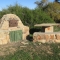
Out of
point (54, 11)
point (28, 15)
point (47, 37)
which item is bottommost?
point (47, 37)

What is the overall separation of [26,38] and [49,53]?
4251mm

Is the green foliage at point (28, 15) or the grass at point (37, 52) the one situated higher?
the green foliage at point (28, 15)

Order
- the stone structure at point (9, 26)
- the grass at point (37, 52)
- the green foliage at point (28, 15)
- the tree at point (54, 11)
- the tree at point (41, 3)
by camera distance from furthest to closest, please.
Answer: the tree at point (41, 3), the tree at point (54, 11), the green foliage at point (28, 15), the stone structure at point (9, 26), the grass at point (37, 52)

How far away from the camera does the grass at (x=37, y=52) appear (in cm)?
1019

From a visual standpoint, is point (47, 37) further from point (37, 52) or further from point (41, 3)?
point (41, 3)

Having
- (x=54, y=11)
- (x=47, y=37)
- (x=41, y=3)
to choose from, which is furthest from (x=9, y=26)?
(x=41, y=3)

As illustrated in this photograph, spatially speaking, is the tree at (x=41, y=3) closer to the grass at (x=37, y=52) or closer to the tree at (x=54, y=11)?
the tree at (x=54, y=11)

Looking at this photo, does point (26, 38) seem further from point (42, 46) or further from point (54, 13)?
point (54, 13)

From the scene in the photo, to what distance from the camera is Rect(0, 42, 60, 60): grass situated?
10189 millimetres

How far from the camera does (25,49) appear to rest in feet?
36.4

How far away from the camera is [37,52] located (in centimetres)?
1079

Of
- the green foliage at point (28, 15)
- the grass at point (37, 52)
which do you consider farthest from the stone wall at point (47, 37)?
the green foliage at point (28, 15)

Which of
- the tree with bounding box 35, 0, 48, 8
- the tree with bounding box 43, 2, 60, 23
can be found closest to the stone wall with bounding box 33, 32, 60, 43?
the tree with bounding box 43, 2, 60, 23

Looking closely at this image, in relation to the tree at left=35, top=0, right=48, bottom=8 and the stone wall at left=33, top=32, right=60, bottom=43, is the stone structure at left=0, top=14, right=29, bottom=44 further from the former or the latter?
the tree at left=35, top=0, right=48, bottom=8
